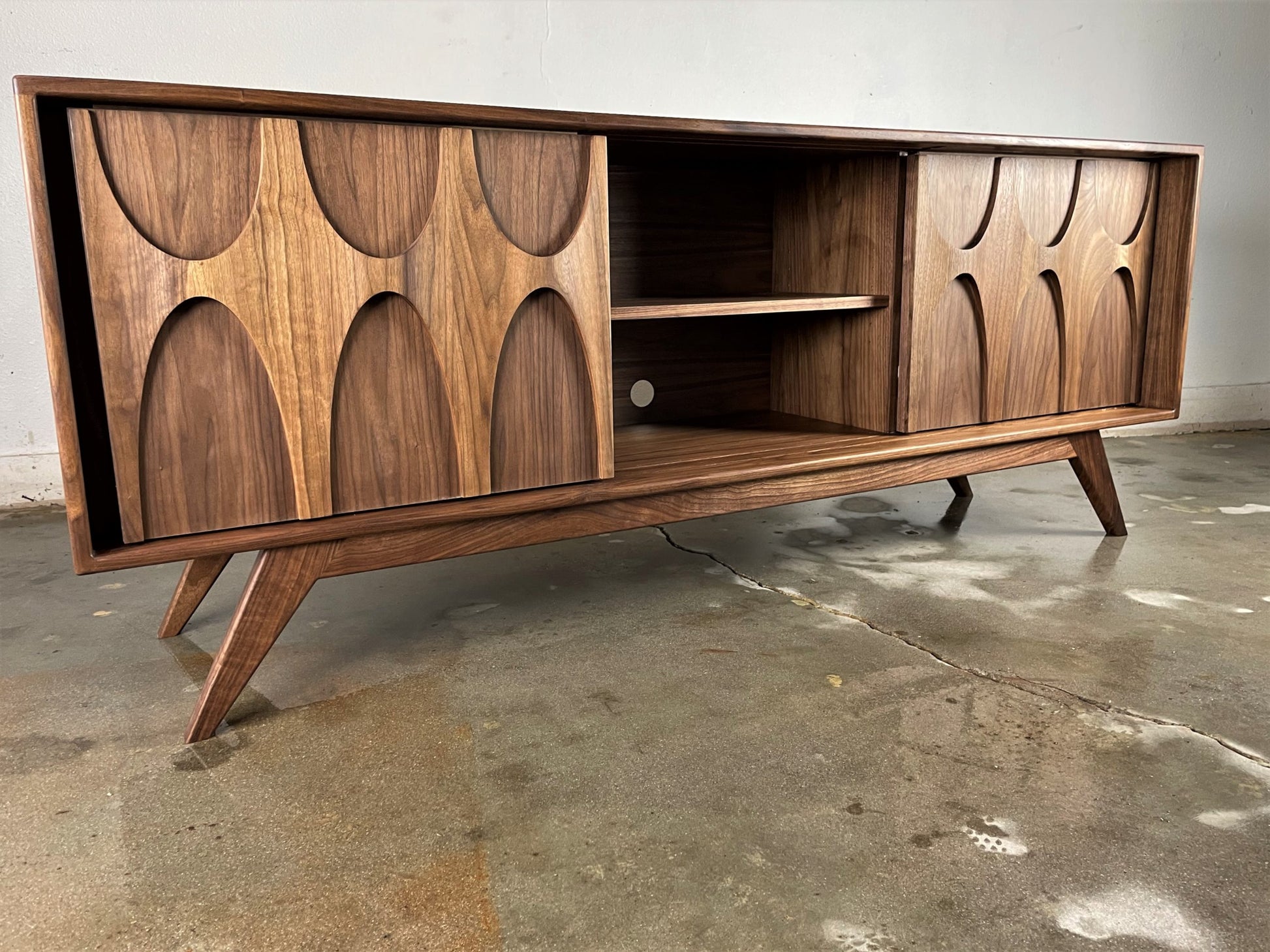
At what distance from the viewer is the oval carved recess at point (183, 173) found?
3.37 ft

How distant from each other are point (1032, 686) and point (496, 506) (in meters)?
0.73

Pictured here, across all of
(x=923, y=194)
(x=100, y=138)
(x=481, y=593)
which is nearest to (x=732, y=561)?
(x=481, y=593)

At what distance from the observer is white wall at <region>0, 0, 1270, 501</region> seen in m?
2.12

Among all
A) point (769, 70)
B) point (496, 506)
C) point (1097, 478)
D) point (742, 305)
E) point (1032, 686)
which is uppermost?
point (769, 70)

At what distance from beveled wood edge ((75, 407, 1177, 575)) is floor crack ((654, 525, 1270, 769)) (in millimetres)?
229

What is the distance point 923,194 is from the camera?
1.56m

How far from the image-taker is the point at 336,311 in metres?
1.15

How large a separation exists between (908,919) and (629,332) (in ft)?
4.02

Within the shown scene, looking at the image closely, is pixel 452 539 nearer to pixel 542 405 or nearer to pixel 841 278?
pixel 542 405

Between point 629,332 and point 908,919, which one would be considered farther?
point 629,332

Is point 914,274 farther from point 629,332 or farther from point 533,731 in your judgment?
point 533,731

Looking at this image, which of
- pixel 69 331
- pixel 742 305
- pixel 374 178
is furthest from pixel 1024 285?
pixel 69 331

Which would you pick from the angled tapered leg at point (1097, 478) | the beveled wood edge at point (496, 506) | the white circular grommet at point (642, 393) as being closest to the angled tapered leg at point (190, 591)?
the beveled wood edge at point (496, 506)

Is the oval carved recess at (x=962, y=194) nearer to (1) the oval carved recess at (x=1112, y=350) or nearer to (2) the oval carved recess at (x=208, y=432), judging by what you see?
(1) the oval carved recess at (x=1112, y=350)
